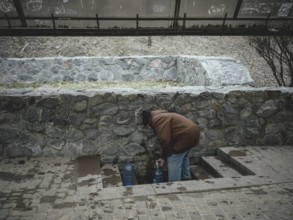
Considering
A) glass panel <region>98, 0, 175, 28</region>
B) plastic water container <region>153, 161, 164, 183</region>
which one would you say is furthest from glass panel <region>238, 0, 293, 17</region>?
plastic water container <region>153, 161, 164, 183</region>

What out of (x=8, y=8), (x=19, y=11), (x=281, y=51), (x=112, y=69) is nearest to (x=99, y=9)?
(x=19, y=11)

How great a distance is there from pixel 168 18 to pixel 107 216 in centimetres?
301

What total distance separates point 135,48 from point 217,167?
27.5 feet

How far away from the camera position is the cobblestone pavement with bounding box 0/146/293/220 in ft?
11.6

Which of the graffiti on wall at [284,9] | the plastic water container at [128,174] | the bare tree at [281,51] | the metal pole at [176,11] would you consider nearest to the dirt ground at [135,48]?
the bare tree at [281,51]

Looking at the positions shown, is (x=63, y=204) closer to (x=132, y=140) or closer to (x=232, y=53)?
(x=132, y=140)

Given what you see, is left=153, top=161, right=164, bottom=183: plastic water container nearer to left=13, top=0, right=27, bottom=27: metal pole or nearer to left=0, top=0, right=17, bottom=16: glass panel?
left=13, top=0, right=27, bottom=27: metal pole

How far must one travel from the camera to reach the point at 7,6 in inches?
160

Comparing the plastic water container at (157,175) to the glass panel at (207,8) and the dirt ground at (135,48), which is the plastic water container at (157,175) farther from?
the dirt ground at (135,48)

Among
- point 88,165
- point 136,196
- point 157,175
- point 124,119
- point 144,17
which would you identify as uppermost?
point 144,17

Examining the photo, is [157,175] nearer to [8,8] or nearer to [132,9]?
[132,9]

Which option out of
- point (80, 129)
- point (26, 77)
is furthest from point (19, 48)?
point (80, 129)

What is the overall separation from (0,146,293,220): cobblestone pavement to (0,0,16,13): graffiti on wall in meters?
2.52

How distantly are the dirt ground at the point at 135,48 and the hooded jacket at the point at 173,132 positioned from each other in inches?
280
